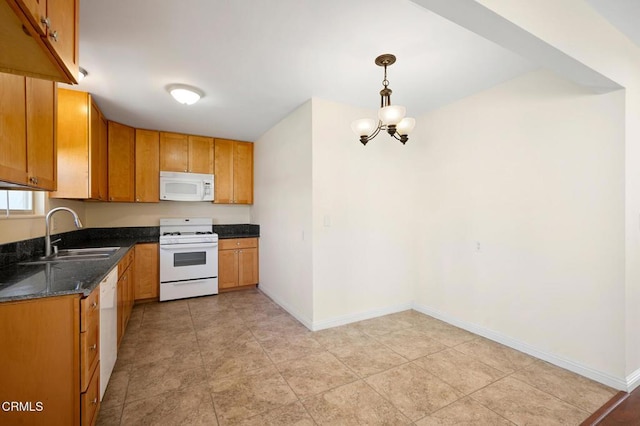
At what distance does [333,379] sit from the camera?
2154 mm

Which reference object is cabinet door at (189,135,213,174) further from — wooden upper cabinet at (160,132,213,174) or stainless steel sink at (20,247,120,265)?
stainless steel sink at (20,247,120,265)

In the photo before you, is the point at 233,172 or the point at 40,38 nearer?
the point at 40,38

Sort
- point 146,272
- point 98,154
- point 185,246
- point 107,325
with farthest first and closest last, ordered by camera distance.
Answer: point 185,246
point 146,272
point 98,154
point 107,325

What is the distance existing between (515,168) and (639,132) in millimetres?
799

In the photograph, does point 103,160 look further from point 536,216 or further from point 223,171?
point 536,216

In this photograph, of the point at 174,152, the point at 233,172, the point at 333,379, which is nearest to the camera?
the point at 333,379

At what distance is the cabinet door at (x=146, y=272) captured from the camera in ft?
12.6

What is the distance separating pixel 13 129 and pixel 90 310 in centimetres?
106

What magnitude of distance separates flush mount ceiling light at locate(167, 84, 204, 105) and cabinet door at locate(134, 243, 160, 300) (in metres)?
2.24

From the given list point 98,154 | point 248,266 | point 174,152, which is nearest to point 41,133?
point 98,154

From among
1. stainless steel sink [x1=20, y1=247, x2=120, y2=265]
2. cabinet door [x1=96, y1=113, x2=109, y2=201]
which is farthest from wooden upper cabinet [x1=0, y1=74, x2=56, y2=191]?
cabinet door [x1=96, y1=113, x2=109, y2=201]

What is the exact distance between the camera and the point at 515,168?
260cm

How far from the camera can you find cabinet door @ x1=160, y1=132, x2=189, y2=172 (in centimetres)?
421

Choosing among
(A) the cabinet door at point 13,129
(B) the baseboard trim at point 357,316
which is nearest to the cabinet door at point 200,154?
(A) the cabinet door at point 13,129
